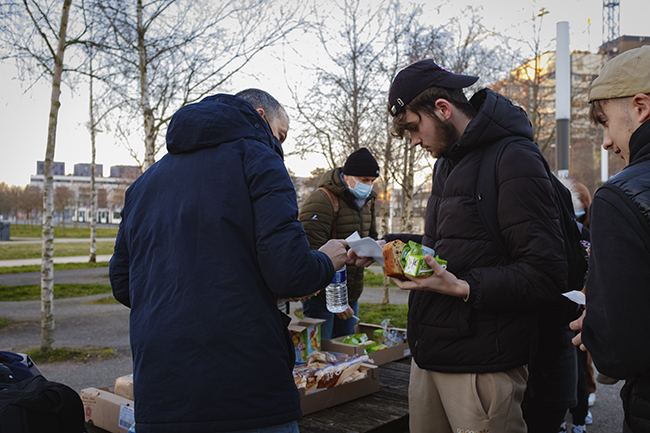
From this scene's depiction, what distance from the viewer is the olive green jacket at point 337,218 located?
4664mm

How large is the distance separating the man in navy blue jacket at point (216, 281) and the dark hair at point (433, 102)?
0.75 meters

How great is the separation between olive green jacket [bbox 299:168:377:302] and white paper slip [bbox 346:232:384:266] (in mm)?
2166

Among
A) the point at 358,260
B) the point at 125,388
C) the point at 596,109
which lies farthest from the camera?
the point at 125,388

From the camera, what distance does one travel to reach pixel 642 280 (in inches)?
50.6

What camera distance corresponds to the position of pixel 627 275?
51.1 inches

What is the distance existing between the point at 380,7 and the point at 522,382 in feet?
28.3

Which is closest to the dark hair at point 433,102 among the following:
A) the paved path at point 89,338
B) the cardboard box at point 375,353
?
the cardboard box at point 375,353

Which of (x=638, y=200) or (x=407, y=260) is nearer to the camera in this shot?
(x=638, y=200)

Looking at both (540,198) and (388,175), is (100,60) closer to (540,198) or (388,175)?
(388,175)

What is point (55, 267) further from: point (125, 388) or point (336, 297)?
point (125, 388)

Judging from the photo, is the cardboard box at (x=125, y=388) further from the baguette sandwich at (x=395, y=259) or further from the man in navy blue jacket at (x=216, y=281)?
the baguette sandwich at (x=395, y=259)

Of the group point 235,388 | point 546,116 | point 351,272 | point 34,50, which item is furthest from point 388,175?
point 235,388

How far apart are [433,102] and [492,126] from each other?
0.28m

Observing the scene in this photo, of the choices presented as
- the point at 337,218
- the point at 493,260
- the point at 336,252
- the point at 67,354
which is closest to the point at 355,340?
the point at 337,218
